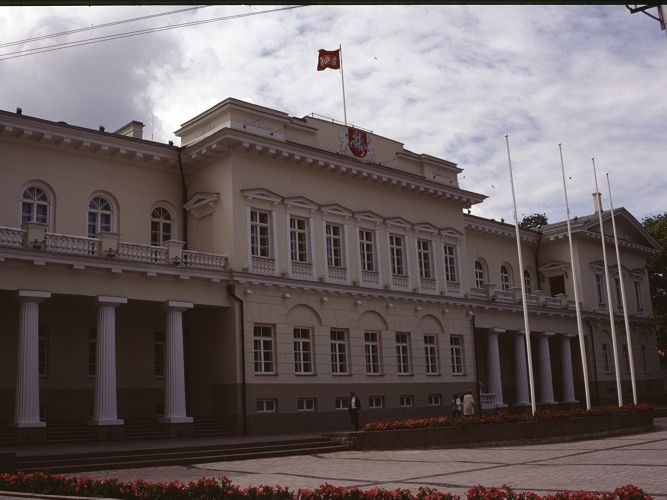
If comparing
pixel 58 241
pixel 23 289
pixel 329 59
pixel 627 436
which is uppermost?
pixel 329 59

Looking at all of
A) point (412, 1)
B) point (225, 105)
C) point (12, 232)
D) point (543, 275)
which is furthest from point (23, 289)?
point (543, 275)

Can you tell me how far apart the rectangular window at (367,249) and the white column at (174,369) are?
33.6ft

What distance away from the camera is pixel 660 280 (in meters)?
64.6

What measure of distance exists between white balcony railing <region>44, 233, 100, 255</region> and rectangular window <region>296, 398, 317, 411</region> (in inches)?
425

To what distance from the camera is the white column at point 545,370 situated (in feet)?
155

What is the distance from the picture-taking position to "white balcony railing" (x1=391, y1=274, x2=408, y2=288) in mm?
38812

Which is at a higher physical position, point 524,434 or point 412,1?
point 412,1

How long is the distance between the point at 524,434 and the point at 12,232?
18.7 meters

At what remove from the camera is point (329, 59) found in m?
36.5

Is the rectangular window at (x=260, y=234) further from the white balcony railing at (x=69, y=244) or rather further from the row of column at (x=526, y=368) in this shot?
the row of column at (x=526, y=368)

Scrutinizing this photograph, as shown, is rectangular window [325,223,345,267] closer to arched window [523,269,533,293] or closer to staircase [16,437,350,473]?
staircase [16,437,350,473]

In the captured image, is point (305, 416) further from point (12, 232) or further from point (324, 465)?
point (12, 232)

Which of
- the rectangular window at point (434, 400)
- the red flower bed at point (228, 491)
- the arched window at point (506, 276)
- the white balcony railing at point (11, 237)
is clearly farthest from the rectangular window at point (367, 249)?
the red flower bed at point (228, 491)

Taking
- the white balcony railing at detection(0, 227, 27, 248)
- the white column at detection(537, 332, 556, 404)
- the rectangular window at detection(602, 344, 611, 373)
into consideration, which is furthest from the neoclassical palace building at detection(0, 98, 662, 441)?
the rectangular window at detection(602, 344, 611, 373)
